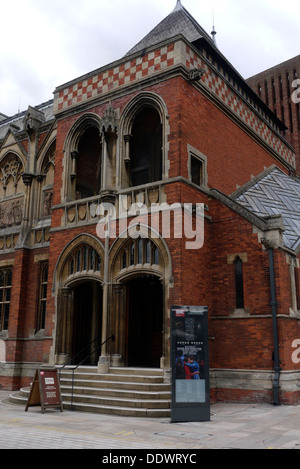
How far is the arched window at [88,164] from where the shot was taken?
16.9m

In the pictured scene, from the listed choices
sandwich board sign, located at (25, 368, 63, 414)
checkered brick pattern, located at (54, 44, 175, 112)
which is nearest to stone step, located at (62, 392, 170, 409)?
sandwich board sign, located at (25, 368, 63, 414)

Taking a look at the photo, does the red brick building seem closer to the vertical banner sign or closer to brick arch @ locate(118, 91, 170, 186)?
brick arch @ locate(118, 91, 170, 186)

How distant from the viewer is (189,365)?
32.0 ft

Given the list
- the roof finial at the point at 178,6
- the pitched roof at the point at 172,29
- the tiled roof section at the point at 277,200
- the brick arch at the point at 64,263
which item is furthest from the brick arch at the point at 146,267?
the roof finial at the point at 178,6

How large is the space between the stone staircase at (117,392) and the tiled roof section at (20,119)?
12621 millimetres

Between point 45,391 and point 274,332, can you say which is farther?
point 274,332

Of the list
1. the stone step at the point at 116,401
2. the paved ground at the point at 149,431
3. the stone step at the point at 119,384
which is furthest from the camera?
the stone step at the point at 119,384

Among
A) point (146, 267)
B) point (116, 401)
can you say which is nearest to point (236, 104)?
point (146, 267)

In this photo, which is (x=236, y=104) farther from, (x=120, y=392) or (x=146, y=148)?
(x=120, y=392)

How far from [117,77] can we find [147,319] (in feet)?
27.1

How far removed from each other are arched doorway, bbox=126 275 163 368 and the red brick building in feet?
0.14

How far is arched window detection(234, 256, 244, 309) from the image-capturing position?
43.7ft

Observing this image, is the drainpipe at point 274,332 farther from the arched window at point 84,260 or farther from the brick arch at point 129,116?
the arched window at point 84,260
